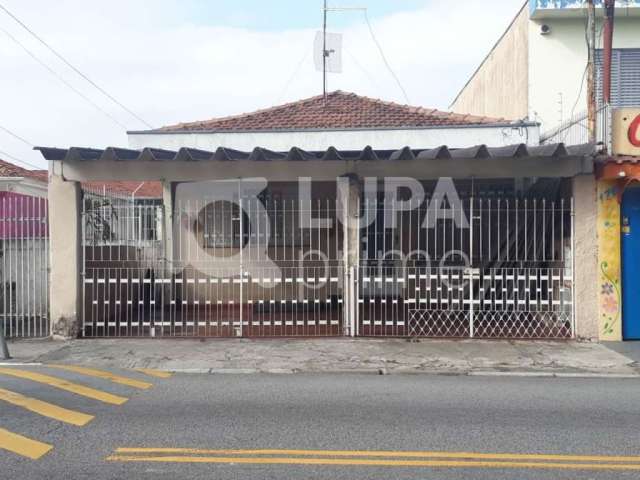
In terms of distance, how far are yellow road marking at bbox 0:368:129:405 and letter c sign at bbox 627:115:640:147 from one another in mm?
8394

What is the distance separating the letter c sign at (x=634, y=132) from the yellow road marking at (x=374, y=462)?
674 cm

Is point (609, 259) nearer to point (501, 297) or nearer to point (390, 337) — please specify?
point (501, 297)

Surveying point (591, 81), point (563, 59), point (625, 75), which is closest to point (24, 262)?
point (591, 81)

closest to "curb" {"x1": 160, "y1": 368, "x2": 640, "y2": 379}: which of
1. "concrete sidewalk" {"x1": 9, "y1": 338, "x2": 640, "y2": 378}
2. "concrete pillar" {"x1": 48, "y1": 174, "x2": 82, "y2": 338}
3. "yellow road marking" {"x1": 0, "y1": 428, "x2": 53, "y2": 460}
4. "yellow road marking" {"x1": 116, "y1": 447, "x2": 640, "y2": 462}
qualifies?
"concrete sidewalk" {"x1": 9, "y1": 338, "x2": 640, "y2": 378}

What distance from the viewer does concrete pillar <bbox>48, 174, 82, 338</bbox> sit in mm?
10641

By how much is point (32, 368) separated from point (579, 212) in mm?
8567

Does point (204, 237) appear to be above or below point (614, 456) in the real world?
above

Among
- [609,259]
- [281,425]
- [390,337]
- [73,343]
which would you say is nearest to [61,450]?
[281,425]

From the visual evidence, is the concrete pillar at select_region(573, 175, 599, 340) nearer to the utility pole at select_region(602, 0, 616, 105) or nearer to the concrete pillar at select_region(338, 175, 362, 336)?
the utility pole at select_region(602, 0, 616, 105)

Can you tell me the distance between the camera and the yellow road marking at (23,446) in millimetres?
5012

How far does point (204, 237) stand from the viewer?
13.9 metres

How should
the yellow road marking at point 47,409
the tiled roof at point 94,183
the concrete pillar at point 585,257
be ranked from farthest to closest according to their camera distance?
the tiled roof at point 94,183
the concrete pillar at point 585,257
the yellow road marking at point 47,409

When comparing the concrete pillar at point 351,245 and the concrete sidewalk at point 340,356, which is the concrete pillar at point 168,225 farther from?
the concrete pillar at point 351,245

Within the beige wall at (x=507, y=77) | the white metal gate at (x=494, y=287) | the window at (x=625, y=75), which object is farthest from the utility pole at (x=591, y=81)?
the window at (x=625, y=75)
